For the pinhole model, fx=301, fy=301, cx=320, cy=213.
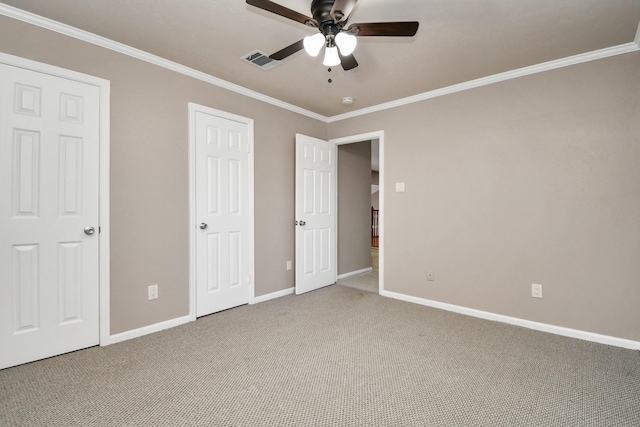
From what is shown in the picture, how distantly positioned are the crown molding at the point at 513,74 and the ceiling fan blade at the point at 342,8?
6.70ft

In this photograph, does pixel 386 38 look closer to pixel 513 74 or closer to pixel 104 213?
pixel 513 74

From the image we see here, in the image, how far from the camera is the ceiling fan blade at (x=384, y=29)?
172cm

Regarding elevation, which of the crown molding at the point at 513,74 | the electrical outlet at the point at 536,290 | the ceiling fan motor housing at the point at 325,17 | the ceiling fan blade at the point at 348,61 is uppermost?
the crown molding at the point at 513,74

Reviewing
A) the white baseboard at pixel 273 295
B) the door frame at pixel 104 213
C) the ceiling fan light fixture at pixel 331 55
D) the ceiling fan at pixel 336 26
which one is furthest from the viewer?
the white baseboard at pixel 273 295

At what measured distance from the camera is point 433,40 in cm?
238

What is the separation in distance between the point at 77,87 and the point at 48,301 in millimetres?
1626

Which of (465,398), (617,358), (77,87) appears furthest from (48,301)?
(617,358)

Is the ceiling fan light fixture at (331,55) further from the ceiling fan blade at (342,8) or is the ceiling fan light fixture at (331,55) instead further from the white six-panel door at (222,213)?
the white six-panel door at (222,213)

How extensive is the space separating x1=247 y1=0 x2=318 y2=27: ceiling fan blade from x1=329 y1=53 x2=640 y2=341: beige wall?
217 cm

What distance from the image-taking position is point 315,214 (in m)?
4.12

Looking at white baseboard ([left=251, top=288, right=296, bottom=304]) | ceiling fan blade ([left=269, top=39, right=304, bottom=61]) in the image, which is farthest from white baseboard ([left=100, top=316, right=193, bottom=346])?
ceiling fan blade ([left=269, top=39, right=304, bottom=61])

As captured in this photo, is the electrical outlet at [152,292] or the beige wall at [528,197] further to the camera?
the electrical outlet at [152,292]

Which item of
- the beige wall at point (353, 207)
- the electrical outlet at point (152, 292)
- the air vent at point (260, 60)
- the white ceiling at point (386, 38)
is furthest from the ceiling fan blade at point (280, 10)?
the beige wall at point (353, 207)

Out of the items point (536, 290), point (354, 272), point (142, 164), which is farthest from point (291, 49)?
point (354, 272)
